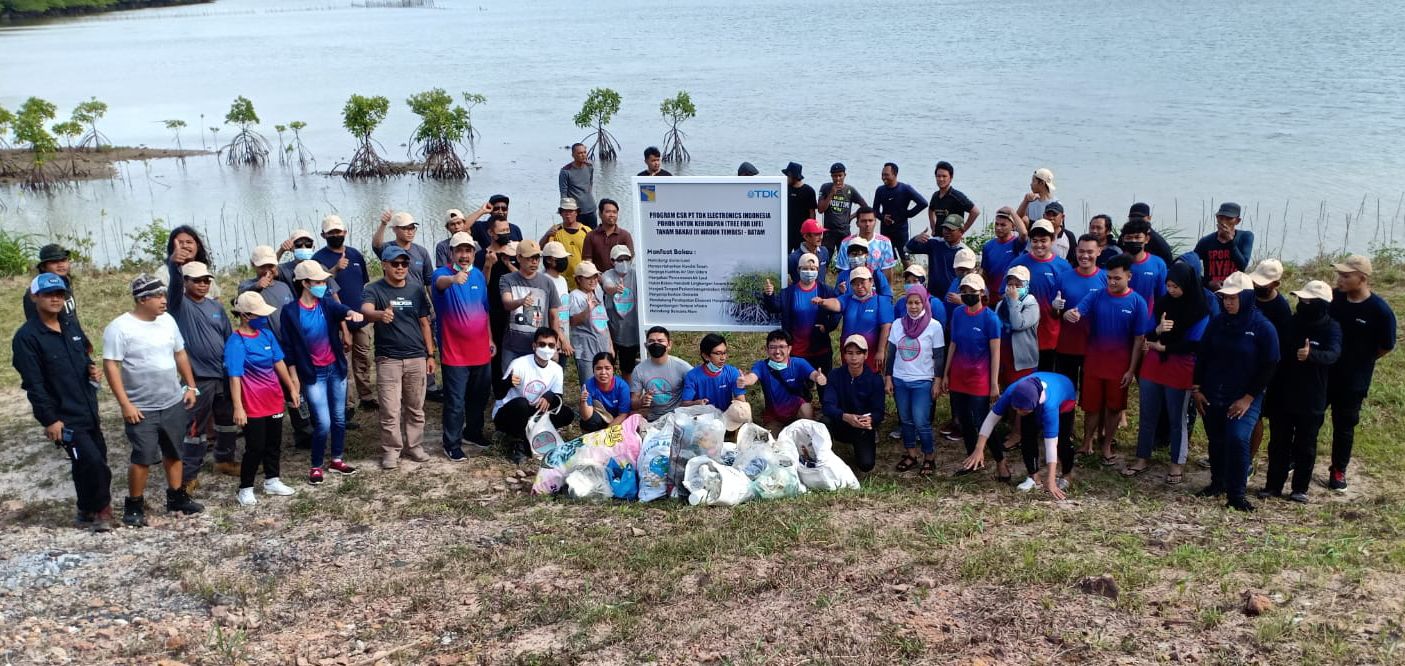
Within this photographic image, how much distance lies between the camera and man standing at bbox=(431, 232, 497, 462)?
28.2 feet

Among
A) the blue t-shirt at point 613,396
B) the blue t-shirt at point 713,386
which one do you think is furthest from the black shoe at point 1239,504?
the blue t-shirt at point 613,396

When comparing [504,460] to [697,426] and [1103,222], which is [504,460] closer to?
[697,426]

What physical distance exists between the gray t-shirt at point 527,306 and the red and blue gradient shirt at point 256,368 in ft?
6.37

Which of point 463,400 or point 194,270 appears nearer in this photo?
point 194,270

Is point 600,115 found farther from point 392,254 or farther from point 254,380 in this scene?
point 254,380

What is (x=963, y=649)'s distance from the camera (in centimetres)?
526

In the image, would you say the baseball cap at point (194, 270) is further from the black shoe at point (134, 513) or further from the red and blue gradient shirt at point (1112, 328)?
the red and blue gradient shirt at point (1112, 328)

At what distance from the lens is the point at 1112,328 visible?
26.4 ft

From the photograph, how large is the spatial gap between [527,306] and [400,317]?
1.03m

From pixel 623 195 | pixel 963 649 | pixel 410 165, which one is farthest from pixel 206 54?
pixel 963 649

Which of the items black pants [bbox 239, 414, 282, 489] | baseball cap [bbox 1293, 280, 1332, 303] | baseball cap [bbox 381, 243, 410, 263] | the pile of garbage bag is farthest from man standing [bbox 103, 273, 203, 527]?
baseball cap [bbox 1293, 280, 1332, 303]

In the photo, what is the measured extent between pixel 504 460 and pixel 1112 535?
456 cm

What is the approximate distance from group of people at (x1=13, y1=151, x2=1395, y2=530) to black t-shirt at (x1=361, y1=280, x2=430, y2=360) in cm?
2

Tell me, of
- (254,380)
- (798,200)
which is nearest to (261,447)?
(254,380)
